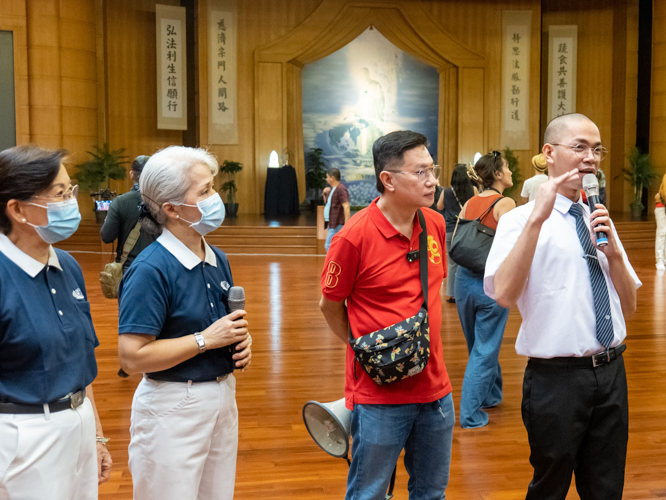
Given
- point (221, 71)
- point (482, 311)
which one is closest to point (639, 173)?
point (221, 71)

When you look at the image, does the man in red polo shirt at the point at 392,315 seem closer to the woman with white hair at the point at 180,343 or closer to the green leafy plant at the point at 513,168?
the woman with white hair at the point at 180,343

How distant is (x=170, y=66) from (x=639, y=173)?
12.3 meters

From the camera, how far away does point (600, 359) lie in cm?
209

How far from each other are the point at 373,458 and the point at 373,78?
60.4ft

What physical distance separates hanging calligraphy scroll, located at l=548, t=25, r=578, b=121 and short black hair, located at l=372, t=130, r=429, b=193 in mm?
17228

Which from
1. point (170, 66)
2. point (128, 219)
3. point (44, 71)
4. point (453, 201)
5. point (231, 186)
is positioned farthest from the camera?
point (231, 186)

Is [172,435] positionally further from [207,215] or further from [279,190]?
[279,190]

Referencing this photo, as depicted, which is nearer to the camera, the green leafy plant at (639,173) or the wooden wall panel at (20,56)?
the wooden wall panel at (20,56)

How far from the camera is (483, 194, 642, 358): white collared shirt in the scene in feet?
6.81

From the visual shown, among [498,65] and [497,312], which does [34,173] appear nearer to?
[497,312]

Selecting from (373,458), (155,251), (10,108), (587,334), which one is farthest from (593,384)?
(10,108)

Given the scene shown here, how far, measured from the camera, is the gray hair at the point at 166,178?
75.0 inches

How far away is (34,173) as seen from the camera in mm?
1650

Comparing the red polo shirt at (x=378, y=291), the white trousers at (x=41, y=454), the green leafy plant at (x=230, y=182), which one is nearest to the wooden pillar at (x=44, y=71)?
the green leafy plant at (x=230, y=182)
